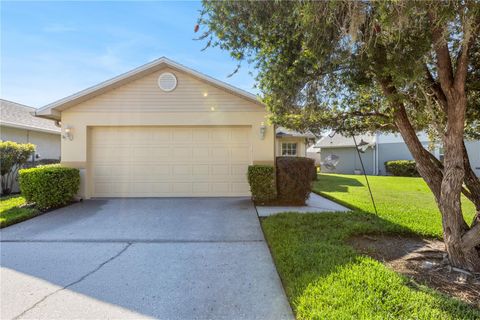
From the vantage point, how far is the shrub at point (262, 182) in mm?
8109

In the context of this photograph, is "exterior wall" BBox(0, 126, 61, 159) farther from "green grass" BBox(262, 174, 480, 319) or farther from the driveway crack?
"green grass" BBox(262, 174, 480, 319)

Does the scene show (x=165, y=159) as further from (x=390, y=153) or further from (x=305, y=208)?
(x=390, y=153)

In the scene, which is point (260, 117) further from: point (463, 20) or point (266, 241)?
point (463, 20)

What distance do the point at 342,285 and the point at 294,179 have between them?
516 centimetres

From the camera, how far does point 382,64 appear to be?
3977 mm

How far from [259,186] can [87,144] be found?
233 inches

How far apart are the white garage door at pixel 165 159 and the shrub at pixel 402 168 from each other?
1659 cm

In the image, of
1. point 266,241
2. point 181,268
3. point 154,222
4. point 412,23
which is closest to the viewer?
point 412,23

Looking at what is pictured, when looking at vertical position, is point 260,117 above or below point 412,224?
above

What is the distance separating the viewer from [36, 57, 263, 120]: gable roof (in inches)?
333

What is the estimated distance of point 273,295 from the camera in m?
3.25

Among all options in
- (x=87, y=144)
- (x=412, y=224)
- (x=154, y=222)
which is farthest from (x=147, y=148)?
(x=412, y=224)

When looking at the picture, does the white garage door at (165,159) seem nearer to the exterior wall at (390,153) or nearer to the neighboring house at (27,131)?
the neighboring house at (27,131)

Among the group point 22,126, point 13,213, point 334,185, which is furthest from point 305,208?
point 22,126
